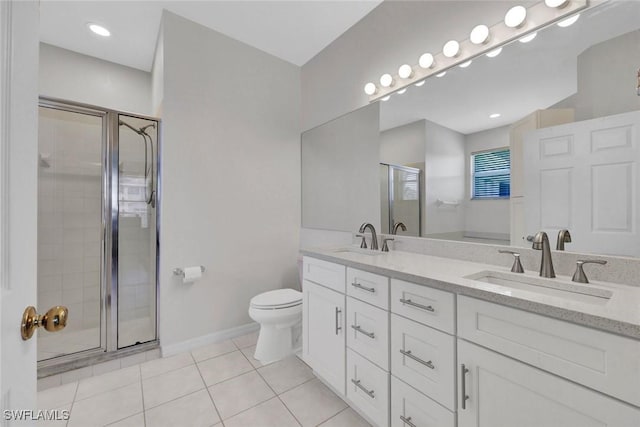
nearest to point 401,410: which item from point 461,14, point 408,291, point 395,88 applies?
point 408,291

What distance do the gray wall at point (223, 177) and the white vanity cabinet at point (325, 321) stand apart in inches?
36.0

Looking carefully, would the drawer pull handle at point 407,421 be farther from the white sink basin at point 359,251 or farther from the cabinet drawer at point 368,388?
the white sink basin at point 359,251

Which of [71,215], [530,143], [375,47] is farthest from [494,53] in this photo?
[71,215]

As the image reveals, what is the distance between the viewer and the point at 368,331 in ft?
4.39

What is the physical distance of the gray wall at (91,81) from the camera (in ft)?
7.78

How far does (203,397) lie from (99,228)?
4.79 feet

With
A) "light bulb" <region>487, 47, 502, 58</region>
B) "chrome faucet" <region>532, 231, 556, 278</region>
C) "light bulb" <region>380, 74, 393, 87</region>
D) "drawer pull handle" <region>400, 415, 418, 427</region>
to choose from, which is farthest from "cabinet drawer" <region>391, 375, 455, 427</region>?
"light bulb" <region>380, 74, 393, 87</region>

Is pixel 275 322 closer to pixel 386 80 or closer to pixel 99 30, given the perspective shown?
pixel 386 80

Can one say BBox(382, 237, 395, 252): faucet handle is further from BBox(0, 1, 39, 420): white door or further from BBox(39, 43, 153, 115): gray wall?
BBox(39, 43, 153, 115): gray wall

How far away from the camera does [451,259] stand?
1543 millimetres

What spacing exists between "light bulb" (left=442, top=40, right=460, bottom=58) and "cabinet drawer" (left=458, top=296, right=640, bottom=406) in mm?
1378

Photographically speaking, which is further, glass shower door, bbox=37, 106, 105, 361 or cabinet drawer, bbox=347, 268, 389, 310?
glass shower door, bbox=37, 106, 105, 361

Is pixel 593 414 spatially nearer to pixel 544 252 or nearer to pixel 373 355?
pixel 544 252

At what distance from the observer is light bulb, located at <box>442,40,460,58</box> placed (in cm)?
152
